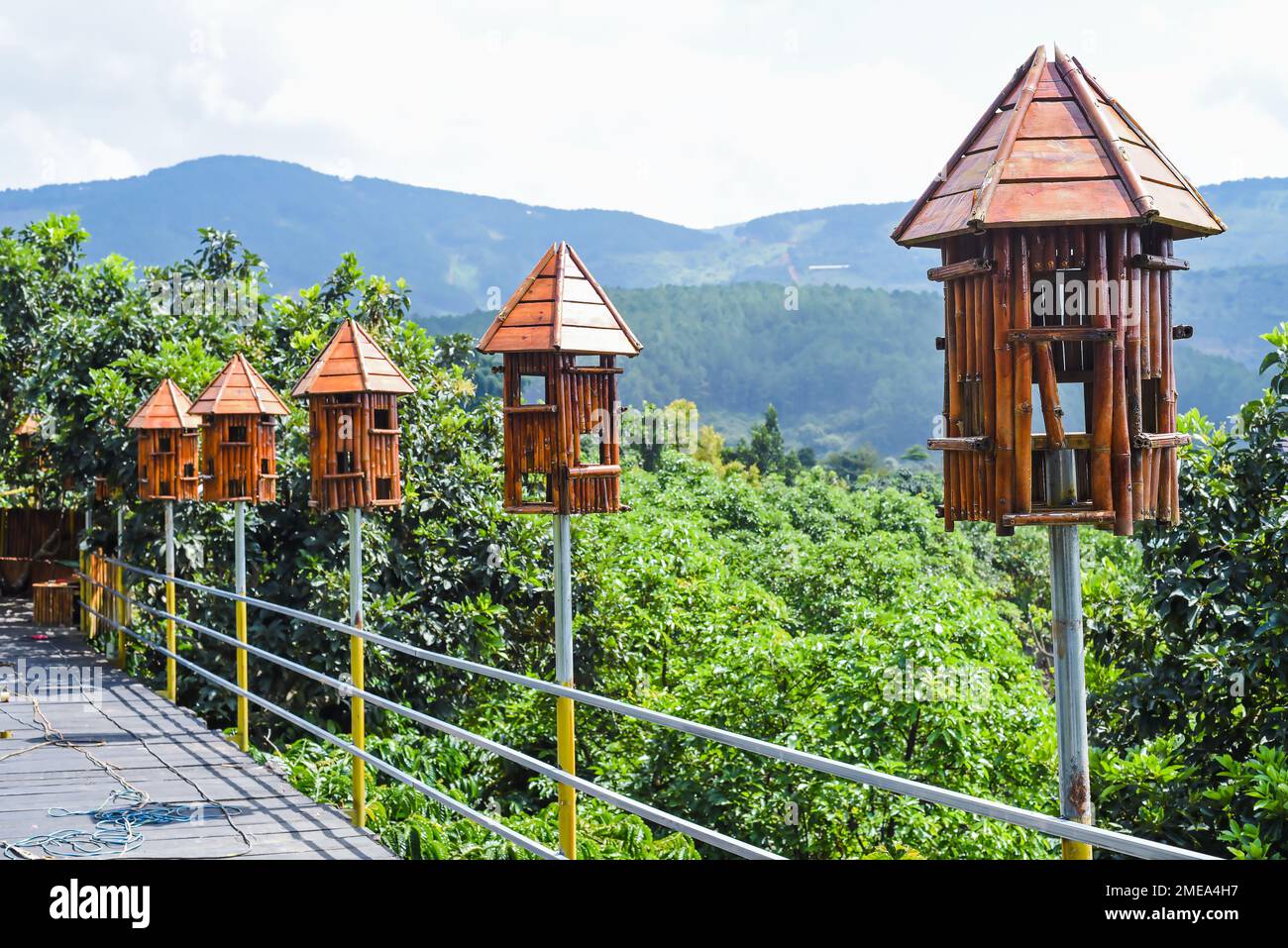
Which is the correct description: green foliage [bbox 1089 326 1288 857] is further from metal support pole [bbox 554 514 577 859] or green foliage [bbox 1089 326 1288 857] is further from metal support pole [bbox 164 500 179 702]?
metal support pole [bbox 164 500 179 702]

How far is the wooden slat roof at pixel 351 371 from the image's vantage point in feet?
25.6

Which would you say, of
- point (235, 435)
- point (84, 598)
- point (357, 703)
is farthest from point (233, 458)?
point (84, 598)

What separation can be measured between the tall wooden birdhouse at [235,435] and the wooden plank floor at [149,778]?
5.92 ft

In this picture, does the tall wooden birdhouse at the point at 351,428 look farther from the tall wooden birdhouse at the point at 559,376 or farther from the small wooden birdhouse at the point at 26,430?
the small wooden birdhouse at the point at 26,430

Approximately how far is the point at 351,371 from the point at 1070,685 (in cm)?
573

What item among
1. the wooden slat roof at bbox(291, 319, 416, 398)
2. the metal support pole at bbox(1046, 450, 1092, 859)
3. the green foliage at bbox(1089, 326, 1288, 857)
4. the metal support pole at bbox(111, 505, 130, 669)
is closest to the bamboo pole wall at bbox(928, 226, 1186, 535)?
the metal support pole at bbox(1046, 450, 1092, 859)

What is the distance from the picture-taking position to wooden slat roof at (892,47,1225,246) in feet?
10.3

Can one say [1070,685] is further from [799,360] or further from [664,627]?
[799,360]

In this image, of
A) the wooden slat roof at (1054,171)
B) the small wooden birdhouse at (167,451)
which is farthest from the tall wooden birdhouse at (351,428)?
the wooden slat roof at (1054,171)

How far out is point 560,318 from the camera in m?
5.59

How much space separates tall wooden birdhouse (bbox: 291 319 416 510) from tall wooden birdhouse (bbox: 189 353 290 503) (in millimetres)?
1881

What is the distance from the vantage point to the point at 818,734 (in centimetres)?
878

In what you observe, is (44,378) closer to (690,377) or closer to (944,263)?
(944,263)
